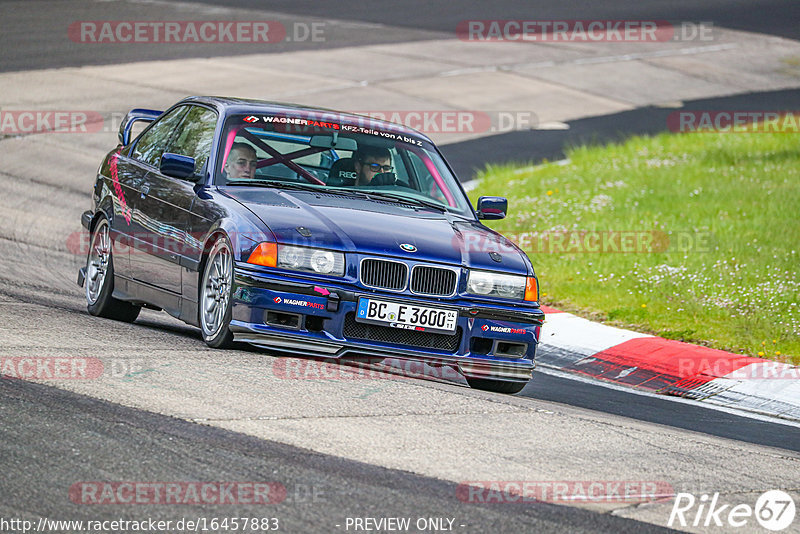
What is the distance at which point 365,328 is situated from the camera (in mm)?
7277

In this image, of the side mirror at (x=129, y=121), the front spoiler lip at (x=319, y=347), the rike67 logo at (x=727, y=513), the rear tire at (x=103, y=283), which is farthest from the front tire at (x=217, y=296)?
the rike67 logo at (x=727, y=513)

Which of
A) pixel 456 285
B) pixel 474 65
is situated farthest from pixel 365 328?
pixel 474 65

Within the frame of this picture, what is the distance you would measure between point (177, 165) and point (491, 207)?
2.27 m

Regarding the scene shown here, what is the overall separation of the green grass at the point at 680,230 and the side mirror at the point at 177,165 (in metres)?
4.57

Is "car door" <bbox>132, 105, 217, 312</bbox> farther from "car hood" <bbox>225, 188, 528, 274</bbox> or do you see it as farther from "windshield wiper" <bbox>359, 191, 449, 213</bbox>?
"windshield wiper" <bbox>359, 191, 449, 213</bbox>

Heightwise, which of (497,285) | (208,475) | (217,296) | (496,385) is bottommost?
(496,385)

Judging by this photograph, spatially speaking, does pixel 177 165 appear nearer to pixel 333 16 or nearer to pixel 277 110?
pixel 277 110

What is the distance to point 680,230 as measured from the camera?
13602 millimetres

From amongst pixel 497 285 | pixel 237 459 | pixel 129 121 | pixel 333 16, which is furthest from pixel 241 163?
pixel 333 16

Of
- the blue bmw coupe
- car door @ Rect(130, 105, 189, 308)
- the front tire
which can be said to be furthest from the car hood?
car door @ Rect(130, 105, 189, 308)

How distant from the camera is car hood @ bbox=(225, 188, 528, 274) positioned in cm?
729

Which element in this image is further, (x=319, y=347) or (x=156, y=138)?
Answer: (x=156, y=138)

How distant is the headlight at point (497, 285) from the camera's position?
7512 mm

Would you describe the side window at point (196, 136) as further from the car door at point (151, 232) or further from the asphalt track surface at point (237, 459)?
the asphalt track surface at point (237, 459)
